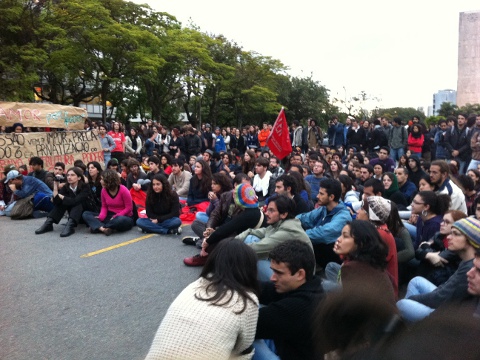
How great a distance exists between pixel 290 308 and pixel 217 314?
1.86ft

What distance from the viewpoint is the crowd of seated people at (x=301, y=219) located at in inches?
A: 118

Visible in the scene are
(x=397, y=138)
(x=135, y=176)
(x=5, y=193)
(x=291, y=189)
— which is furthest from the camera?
(x=397, y=138)

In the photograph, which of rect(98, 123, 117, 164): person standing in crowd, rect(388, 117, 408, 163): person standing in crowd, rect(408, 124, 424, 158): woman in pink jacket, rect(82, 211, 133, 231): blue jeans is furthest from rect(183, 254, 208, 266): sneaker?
rect(408, 124, 424, 158): woman in pink jacket

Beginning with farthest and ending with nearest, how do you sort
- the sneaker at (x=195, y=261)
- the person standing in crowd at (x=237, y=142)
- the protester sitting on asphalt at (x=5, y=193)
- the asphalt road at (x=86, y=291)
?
the person standing in crowd at (x=237, y=142) < the protester sitting on asphalt at (x=5, y=193) < the sneaker at (x=195, y=261) < the asphalt road at (x=86, y=291)

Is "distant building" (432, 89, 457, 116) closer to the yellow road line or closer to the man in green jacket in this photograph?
the yellow road line

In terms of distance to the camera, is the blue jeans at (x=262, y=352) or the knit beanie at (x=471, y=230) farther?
the knit beanie at (x=471, y=230)

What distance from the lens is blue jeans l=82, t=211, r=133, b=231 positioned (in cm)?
783

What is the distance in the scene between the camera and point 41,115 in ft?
44.7

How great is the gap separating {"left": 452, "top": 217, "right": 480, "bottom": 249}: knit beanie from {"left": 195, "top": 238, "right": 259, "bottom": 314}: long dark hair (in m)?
1.69

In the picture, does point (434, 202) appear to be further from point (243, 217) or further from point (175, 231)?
point (175, 231)

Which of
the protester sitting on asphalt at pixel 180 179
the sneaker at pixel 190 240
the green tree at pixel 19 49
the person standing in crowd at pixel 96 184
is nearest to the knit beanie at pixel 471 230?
the sneaker at pixel 190 240

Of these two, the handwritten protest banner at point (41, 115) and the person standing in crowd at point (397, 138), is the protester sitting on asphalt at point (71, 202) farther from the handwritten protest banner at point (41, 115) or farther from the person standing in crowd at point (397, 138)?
the person standing in crowd at point (397, 138)

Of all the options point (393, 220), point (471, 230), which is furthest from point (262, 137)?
point (471, 230)

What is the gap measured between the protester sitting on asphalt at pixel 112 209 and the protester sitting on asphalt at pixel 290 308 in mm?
5110
